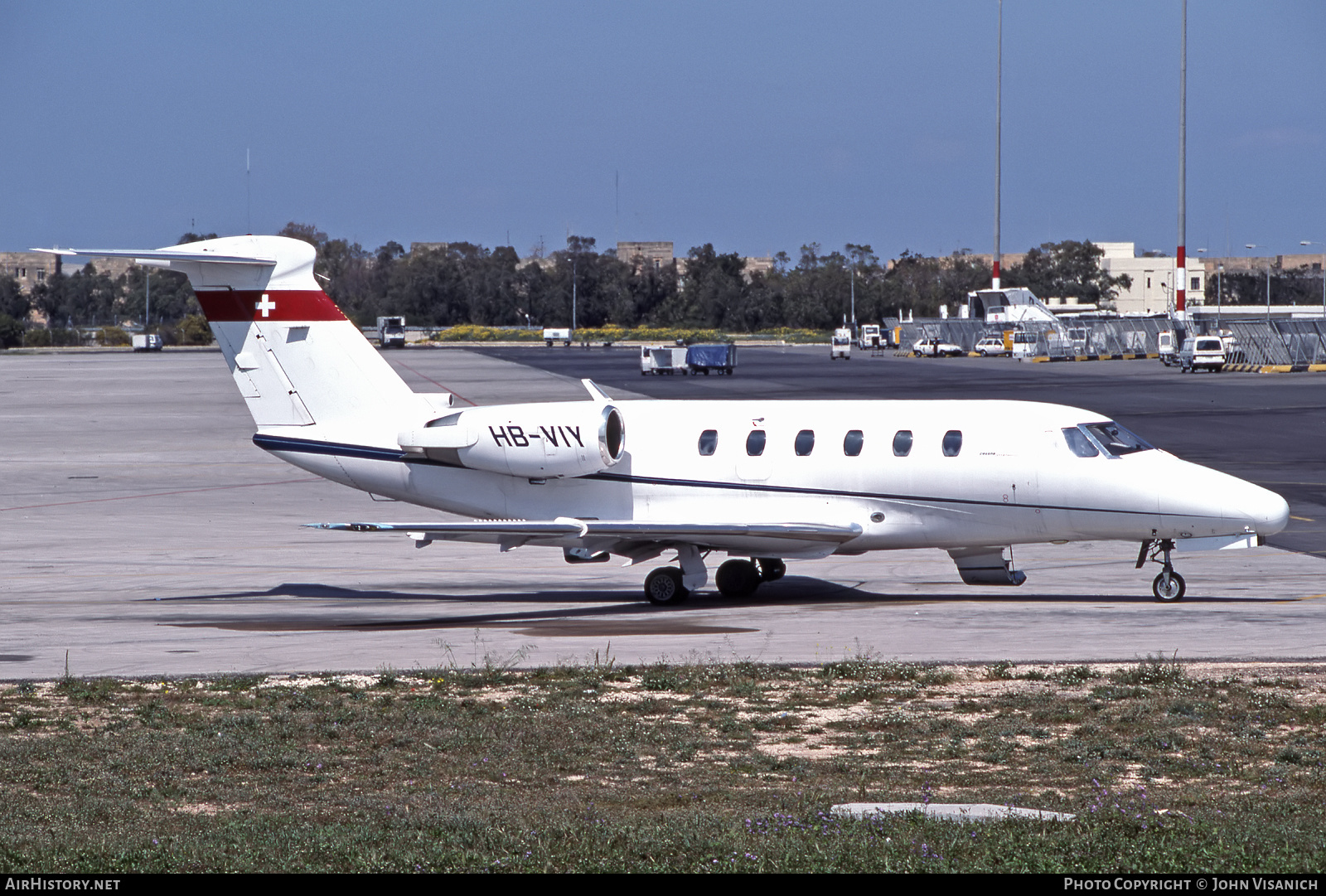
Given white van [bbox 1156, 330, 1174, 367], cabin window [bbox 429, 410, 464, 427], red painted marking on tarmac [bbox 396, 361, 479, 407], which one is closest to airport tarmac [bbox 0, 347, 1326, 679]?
cabin window [bbox 429, 410, 464, 427]

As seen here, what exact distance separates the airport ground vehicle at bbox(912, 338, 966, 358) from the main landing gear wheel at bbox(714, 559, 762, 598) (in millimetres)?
109640

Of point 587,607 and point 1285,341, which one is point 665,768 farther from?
point 1285,341

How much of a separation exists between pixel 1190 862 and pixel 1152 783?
2.72 metres

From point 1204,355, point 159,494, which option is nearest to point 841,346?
point 1204,355

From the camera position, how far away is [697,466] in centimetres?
2142

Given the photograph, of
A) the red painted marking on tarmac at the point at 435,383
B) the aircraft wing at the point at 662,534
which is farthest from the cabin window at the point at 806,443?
the red painted marking on tarmac at the point at 435,383

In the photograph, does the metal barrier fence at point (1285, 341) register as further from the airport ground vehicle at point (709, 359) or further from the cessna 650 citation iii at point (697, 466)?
the cessna 650 citation iii at point (697, 466)

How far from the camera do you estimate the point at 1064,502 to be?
19906 millimetres

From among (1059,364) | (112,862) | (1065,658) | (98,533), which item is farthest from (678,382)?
(112,862)

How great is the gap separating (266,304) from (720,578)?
842cm

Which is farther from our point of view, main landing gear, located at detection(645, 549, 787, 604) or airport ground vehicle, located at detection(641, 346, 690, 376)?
airport ground vehicle, located at detection(641, 346, 690, 376)

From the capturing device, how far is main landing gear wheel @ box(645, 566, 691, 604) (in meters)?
21.2

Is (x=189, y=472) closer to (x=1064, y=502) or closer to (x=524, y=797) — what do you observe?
(x=1064, y=502)

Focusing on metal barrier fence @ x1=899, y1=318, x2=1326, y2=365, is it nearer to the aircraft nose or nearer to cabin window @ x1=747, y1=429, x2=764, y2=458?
the aircraft nose
